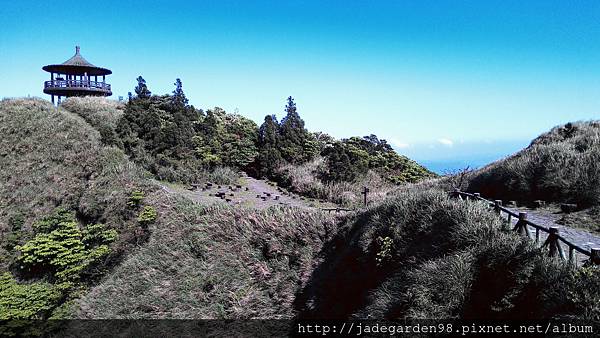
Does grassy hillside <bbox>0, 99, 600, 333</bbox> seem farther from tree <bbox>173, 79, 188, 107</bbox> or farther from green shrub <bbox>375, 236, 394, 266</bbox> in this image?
tree <bbox>173, 79, 188, 107</bbox>

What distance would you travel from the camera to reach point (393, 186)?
26.0m

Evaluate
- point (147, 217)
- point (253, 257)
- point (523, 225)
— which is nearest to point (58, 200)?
point (147, 217)

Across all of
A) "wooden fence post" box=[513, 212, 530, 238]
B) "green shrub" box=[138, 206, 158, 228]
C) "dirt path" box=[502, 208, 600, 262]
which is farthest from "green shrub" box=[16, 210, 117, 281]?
"dirt path" box=[502, 208, 600, 262]

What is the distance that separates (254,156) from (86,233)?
14.7 m

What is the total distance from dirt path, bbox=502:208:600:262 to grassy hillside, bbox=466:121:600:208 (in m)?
1.38

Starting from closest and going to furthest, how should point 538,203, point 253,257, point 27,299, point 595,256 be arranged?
point 595,256, point 27,299, point 538,203, point 253,257

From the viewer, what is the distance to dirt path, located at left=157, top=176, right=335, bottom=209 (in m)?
19.5

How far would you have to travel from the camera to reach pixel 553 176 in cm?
1515

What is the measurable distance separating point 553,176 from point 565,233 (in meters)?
5.98

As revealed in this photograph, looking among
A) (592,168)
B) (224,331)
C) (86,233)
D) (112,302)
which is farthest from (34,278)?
(592,168)

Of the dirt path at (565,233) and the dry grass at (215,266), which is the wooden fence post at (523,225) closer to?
the dirt path at (565,233)

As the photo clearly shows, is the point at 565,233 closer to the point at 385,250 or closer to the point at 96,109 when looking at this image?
the point at 385,250

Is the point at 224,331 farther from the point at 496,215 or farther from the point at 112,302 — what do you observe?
the point at 496,215

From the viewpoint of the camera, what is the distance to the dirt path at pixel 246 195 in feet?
64.1
